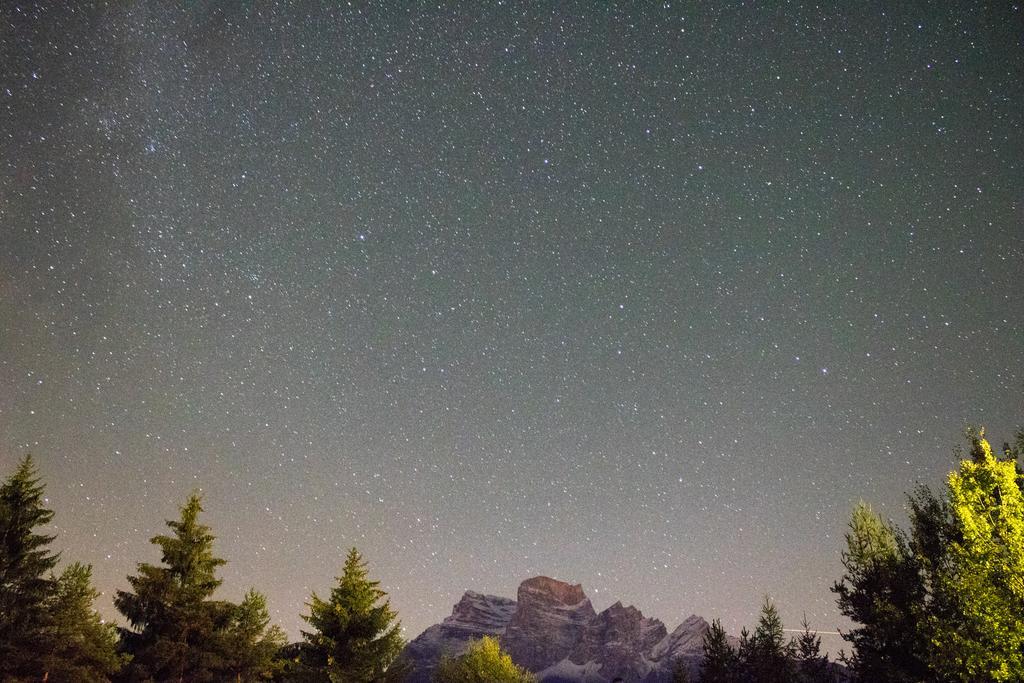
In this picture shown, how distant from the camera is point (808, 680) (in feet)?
110

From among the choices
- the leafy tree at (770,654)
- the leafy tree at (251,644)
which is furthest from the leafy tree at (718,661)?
the leafy tree at (251,644)

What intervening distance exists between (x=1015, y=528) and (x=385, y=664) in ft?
70.6

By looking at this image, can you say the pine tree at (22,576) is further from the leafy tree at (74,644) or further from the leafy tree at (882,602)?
the leafy tree at (882,602)

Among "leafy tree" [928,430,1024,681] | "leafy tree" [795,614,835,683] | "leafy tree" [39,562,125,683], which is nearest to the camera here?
"leafy tree" [928,430,1024,681]

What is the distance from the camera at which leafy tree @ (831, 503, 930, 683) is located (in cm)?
2431

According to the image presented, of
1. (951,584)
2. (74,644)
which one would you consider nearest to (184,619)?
(74,644)

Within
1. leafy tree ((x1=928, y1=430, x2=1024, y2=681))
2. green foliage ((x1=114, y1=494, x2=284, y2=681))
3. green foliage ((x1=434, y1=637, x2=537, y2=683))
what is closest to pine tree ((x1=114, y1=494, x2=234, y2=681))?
green foliage ((x1=114, y1=494, x2=284, y2=681))

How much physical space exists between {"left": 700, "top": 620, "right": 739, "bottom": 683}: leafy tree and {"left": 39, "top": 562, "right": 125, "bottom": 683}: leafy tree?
1180 inches

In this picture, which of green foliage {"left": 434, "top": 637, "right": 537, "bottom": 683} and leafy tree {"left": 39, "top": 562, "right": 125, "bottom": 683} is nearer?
leafy tree {"left": 39, "top": 562, "right": 125, "bottom": 683}

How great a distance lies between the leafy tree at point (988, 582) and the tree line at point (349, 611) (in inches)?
1.7

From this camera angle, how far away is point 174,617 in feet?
73.3

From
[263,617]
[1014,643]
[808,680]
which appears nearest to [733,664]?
[808,680]

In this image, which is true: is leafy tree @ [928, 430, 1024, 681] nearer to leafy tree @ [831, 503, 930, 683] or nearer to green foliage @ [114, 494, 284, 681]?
leafy tree @ [831, 503, 930, 683]

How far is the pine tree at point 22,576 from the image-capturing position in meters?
19.4
